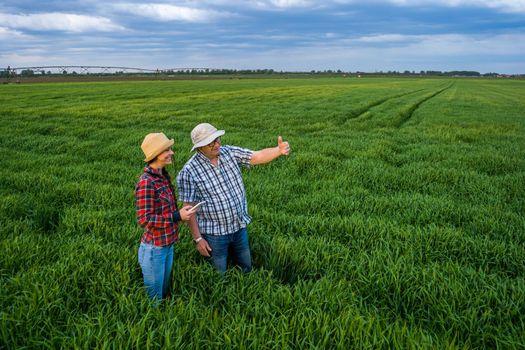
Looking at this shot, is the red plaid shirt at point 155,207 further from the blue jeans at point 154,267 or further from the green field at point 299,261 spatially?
the green field at point 299,261

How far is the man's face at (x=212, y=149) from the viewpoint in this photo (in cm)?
349

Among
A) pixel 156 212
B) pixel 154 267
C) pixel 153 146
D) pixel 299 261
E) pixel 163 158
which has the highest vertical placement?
pixel 153 146

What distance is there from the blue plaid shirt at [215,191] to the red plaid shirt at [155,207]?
32cm

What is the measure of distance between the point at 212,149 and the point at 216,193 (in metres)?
0.43

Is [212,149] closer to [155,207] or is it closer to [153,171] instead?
[153,171]

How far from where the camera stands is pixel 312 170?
8102 mm

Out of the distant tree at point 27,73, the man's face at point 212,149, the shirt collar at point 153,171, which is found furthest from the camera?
the distant tree at point 27,73

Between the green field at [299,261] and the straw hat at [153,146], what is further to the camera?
the straw hat at [153,146]

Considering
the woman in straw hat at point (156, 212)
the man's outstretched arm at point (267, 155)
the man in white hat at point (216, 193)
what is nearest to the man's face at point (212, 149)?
the man in white hat at point (216, 193)

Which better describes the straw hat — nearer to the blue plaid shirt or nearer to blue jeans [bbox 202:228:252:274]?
the blue plaid shirt

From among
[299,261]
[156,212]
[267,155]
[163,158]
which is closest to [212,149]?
[163,158]

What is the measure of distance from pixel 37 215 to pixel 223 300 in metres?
3.52

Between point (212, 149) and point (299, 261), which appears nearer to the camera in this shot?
point (212, 149)

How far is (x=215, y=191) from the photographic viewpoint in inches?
142
